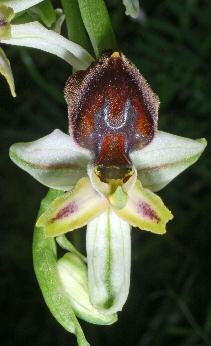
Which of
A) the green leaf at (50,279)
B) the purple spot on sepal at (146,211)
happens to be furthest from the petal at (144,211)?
the green leaf at (50,279)

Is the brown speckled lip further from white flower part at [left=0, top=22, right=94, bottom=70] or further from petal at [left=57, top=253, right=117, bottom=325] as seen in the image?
petal at [left=57, top=253, right=117, bottom=325]

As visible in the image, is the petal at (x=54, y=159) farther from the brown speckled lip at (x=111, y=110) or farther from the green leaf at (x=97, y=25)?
the green leaf at (x=97, y=25)

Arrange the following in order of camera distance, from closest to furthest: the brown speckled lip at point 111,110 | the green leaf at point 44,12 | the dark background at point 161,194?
the brown speckled lip at point 111,110, the green leaf at point 44,12, the dark background at point 161,194

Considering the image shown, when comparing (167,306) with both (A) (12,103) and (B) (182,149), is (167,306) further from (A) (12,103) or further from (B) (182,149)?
(B) (182,149)

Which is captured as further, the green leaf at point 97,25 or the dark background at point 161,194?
the dark background at point 161,194

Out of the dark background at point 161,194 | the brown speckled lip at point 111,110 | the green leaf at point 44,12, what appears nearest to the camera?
the brown speckled lip at point 111,110

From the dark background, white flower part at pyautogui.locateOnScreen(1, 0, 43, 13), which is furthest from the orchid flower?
the dark background
